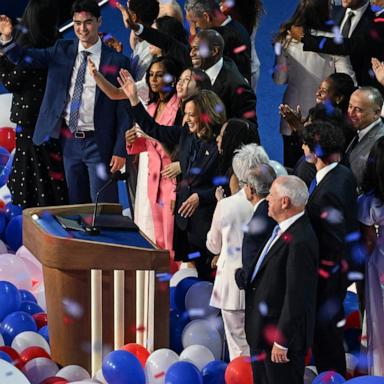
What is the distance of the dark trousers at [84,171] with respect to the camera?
5.83 meters

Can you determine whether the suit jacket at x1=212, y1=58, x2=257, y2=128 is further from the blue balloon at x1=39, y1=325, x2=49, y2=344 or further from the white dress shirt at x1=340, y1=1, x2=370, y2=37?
the blue balloon at x1=39, y1=325, x2=49, y2=344

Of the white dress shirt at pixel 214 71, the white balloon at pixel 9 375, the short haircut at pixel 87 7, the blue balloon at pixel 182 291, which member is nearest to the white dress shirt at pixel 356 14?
the white dress shirt at pixel 214 71

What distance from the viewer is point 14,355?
4520mm

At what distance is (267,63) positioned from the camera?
8.03 meters

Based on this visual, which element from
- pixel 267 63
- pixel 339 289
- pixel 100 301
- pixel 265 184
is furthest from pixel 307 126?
pixel 267 63

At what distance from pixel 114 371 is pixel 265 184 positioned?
90 cm

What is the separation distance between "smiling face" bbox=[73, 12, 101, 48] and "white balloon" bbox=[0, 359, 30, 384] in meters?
2.21

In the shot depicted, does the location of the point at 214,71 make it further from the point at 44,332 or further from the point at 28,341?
the point at 28,341

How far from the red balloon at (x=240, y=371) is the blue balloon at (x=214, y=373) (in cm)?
9

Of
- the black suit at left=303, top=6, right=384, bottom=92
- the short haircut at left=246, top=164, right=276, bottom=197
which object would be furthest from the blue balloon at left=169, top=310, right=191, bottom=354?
the black suit at left=303, top=6, right=384, bottom=92

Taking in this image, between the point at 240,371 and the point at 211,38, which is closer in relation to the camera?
the point at 240,371

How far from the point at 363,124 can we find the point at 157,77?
1.20 meters

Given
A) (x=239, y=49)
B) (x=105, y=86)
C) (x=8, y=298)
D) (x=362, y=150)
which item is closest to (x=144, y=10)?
(x=239, y=49)

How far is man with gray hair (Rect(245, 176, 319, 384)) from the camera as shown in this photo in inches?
155
